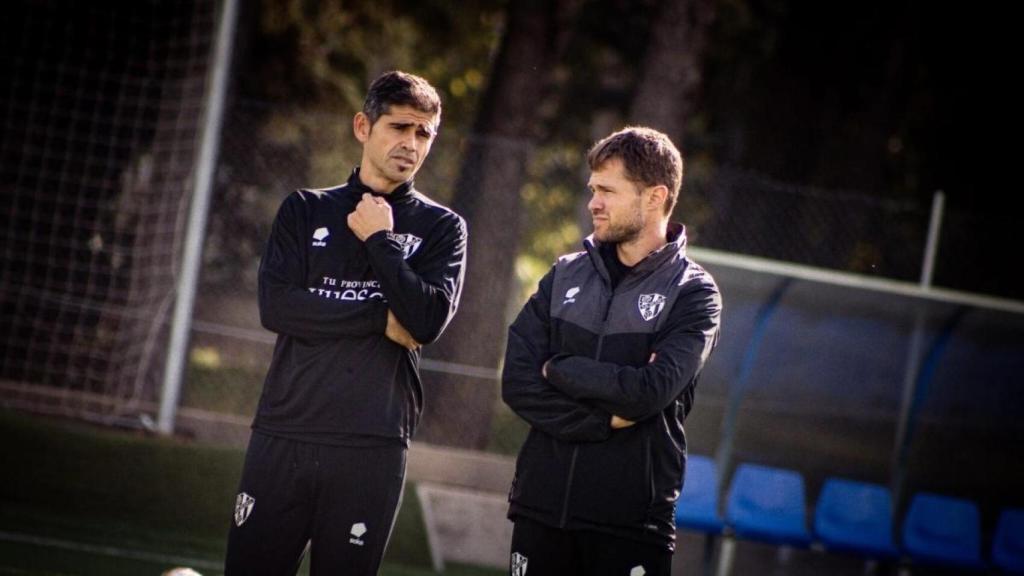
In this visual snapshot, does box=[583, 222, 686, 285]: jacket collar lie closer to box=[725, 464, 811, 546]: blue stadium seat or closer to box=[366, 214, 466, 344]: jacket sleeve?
box=[366, 214, 466, 344]: jacket sleeve

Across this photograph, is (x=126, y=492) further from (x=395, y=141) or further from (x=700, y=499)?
(x=395, y=141)

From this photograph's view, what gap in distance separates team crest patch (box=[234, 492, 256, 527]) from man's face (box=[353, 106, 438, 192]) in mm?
1074

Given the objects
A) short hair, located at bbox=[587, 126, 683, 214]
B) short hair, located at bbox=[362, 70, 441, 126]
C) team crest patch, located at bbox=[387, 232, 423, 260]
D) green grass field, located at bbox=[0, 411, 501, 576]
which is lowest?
green grass field, located at bbox=[0, 411, 501, 576]

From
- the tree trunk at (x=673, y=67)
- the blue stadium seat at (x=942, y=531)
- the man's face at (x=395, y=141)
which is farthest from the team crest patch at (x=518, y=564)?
the tree trunk at (x=673, y=67)

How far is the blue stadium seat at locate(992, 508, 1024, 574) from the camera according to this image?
7918mm

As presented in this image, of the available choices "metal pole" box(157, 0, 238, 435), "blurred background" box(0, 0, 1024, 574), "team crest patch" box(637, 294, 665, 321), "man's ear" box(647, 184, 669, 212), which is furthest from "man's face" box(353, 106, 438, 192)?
"metal pole" box(157, 0, 238, 435)

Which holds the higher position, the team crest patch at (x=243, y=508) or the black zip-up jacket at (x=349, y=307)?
the black zip-up jacket at (x=349, y=307)

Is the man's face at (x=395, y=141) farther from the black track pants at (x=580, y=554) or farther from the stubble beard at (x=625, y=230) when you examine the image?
the black track pants at (x=580, y=554)

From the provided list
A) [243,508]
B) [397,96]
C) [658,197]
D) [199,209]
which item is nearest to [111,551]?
[199,209]

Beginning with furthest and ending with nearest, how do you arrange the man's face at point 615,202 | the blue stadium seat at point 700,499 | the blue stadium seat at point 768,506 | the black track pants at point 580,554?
the blue stadium seat at point 768,506 → the blue stadium seat at point 700,499 → the man's face at point 615,202 → the black track pants at point 580,554

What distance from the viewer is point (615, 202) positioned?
3857 millimetres

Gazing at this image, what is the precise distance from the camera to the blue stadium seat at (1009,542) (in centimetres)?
792

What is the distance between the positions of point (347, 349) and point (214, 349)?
7.07 m

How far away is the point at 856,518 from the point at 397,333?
16.4 ft
